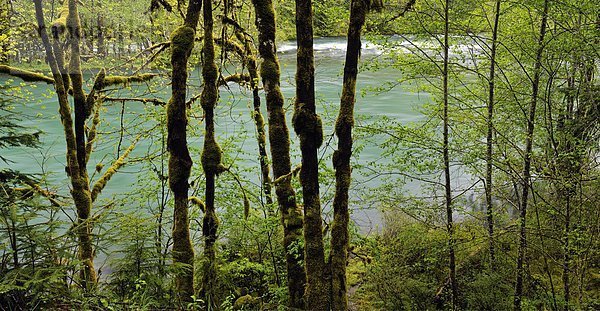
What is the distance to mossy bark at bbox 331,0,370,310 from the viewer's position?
3.73 m

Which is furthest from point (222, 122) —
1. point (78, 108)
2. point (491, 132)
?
→ point (491, 132)

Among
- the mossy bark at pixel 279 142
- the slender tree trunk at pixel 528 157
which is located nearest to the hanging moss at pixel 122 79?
the mossy bark at pixel 279 142

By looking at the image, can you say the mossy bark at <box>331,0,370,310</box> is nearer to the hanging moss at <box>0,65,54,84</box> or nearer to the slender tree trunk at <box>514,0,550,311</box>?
the slender tree trunk at <box>514,0,550,311</box>

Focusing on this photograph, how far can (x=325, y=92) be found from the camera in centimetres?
1848

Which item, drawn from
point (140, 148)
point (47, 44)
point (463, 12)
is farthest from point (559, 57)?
point (140, 148)

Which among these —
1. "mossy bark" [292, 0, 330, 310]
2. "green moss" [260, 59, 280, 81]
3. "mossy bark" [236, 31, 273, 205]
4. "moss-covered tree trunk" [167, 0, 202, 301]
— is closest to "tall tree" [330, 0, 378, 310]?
"mossy bark" [292, 0, 330, 310]

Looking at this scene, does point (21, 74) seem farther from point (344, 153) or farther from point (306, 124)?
point (344, 153)

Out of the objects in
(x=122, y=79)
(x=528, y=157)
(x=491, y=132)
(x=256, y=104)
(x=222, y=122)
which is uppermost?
(x=122, y=79)

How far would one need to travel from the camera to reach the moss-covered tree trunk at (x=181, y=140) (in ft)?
13.0

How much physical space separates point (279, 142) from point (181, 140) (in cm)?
94

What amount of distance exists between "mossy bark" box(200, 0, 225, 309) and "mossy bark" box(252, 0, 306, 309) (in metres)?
0.44

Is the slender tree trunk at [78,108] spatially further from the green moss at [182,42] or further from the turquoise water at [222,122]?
the green moss at [182,42]

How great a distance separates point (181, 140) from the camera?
418cm

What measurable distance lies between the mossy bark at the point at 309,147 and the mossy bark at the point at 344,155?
17cm
